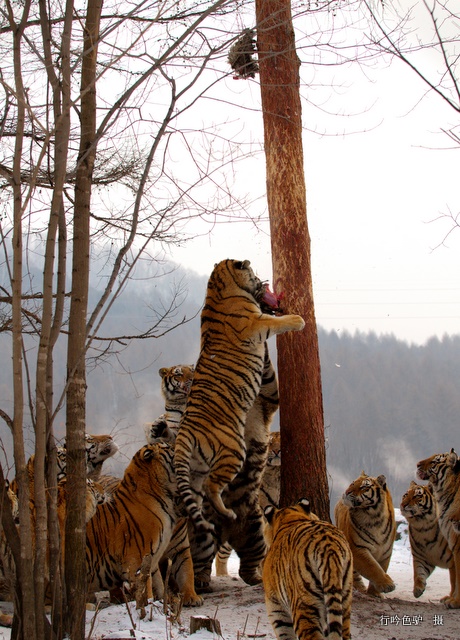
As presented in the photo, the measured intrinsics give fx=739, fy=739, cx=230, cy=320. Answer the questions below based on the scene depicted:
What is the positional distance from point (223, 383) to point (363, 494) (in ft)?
5.12

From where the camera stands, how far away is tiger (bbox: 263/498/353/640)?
384cm

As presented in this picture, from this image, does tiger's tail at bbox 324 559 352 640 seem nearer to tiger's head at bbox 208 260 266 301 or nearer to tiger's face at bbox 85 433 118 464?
tiger's head at bbox 208 260 266 301

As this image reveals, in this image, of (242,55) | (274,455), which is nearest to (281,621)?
(274,455)

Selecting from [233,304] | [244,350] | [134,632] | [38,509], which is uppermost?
[233,304]

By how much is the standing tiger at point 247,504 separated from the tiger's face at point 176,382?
502 millimetres

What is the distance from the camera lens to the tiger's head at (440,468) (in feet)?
20.8

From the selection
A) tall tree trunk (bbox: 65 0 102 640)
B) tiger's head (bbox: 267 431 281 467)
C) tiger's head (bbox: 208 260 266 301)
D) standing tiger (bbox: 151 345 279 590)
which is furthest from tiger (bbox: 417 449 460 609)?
tall tree trunk (bbox: 65 0 102 640)

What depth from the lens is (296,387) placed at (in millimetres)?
6320

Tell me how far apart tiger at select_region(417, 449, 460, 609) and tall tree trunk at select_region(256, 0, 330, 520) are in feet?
3.13

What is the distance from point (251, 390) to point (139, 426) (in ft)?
5.37

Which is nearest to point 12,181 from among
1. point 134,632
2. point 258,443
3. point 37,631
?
point 37,631

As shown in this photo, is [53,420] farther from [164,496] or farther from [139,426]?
[139,426]

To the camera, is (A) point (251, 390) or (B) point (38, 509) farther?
(A) point (251, 390)

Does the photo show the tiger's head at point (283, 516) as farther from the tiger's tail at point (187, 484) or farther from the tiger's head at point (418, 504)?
the tiger's head at point (418, 504)
